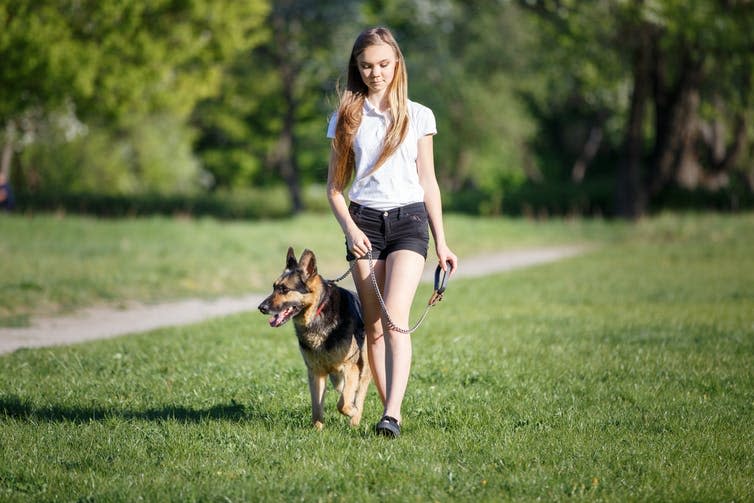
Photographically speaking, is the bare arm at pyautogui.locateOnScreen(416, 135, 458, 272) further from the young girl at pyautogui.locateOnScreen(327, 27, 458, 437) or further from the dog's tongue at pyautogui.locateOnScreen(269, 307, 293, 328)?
the dog's tongue at pyautogui.locateOnScreen(269, 307, 293, 328)

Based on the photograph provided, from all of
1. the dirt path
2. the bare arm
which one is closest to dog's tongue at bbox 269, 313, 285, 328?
the bare arm

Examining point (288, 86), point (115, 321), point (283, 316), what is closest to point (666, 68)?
point (288, 86)

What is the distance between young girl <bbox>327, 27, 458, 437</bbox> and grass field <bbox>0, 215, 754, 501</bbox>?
79 centimetres

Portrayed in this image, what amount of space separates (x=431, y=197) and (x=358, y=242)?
623 millimetres

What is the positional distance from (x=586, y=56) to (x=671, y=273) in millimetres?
16243

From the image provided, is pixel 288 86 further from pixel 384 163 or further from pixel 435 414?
pixel 384 163

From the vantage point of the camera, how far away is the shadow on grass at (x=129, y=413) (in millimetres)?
6387

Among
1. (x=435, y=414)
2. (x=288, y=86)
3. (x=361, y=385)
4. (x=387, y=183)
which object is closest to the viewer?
(x=387, y=183)

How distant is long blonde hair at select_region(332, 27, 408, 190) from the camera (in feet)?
18.5

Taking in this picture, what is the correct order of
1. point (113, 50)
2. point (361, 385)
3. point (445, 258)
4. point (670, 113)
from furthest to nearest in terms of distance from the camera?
point (670, 113)
point (113, 50)
point (361, 385)
point (445, 258)

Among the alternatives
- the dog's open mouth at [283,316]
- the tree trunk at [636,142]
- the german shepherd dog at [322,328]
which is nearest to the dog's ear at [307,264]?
the german shepherd dog at [322,328]

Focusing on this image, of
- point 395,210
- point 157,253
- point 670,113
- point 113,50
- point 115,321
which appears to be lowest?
point 157,253

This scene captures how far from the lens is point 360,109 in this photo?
18.8 ft

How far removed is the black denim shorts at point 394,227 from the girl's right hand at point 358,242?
0.08m
